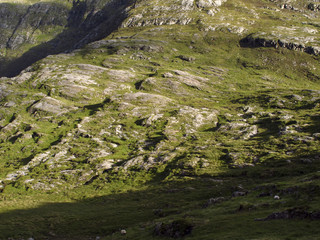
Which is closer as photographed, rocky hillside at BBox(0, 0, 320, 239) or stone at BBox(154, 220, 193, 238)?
stone at BBox(154, 220, 193, 238)

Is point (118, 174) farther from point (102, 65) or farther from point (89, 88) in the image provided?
point (102, 65)

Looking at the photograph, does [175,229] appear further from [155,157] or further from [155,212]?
[155,157]

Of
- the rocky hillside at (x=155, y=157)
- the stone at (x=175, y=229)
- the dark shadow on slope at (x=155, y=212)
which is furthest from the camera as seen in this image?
the rocky hillside at (x=155, y=157)


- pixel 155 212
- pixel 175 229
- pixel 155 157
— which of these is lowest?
pixel 155 157

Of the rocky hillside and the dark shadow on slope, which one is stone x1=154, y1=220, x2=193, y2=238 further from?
the dark shadow on slope

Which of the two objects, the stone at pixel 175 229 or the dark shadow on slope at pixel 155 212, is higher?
the stone at pixel 175 229

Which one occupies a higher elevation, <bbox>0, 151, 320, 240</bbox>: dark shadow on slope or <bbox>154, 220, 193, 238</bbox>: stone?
<bbox>154, 220, 193, 238</bbox>: stone

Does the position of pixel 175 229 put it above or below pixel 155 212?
above

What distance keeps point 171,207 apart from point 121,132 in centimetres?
5931

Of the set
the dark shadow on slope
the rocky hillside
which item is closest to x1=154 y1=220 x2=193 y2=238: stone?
the rocky hillside

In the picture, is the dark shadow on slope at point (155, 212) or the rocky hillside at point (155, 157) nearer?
the dark shadow on slope at point (155, 212)

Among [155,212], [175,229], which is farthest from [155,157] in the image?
[175,229]

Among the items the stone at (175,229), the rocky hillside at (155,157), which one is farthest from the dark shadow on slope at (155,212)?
the stone at (175,229)

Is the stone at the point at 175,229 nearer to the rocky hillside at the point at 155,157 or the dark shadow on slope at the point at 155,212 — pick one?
the rocky hillside at the point at 155,157
